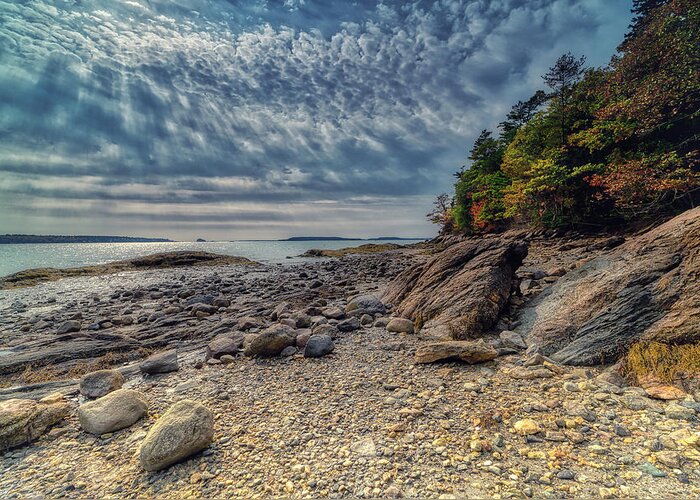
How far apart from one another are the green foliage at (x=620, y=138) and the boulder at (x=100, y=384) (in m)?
22.0

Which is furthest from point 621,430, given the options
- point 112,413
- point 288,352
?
point 112,413

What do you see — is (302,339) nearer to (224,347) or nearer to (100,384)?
(224,347)

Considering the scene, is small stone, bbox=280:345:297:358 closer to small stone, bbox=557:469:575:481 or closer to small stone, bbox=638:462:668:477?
small stone, bbox=557:469:575:481

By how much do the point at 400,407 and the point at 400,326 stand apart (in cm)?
414

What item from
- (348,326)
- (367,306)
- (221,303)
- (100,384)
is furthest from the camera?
(221,303)

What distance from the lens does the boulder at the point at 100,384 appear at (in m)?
6.60

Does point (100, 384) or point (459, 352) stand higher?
point (459, 352)

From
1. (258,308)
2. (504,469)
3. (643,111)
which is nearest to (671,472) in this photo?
(504,469)

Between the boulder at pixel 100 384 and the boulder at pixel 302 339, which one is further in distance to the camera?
the boulder at pixel 302 339

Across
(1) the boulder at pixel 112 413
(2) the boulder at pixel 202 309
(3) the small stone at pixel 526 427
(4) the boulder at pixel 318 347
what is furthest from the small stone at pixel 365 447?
(2) the boulder at pixel 202 309

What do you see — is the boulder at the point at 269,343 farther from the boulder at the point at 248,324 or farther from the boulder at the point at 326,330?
the boulder at the point at 248,324

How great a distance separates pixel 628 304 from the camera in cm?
620

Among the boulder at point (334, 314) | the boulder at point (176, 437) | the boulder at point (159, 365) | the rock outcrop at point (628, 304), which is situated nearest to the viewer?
the boulder at point (176, 437)

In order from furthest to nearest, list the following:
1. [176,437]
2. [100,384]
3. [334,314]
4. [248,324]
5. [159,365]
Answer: [248,324] → [334,314] → [159,365] → [100,384] → [176,437]
